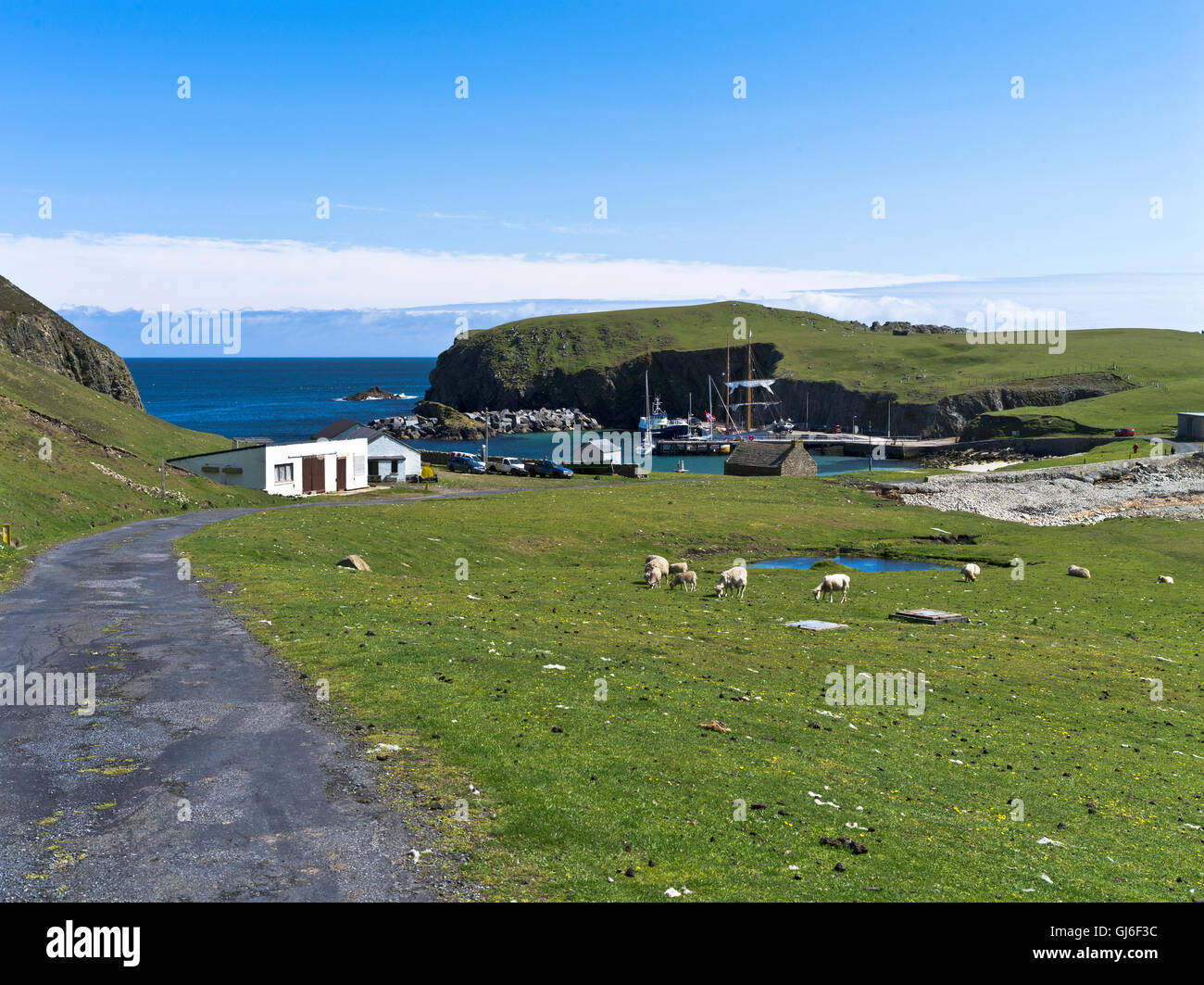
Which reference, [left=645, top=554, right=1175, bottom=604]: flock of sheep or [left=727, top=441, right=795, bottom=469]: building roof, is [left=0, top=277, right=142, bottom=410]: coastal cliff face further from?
[left=645, top=554, right=1175, bottom=604]: flock of sheep

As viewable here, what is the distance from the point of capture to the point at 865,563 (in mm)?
66875

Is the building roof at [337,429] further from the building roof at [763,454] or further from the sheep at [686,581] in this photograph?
the sheep at [686,581]

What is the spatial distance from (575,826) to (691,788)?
310 cm

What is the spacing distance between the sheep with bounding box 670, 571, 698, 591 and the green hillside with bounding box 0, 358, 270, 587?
3166 centimetres

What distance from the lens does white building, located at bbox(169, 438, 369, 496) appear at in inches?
3396

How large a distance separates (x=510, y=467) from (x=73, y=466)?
6328 centimetres

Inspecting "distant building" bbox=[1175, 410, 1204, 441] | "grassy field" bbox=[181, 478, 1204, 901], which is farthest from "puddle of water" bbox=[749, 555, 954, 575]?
"distant building" bbox=[1175, 410, 1204, 441]

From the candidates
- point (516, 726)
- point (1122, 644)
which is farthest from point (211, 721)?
point (1122, 644)

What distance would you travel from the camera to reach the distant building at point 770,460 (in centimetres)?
12825

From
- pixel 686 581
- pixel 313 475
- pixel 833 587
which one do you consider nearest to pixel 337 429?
pixel 313 475

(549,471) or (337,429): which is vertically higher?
(337,429)

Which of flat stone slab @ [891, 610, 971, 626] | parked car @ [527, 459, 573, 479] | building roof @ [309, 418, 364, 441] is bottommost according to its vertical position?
flat stone slab @ [891, 610, 971, 626]

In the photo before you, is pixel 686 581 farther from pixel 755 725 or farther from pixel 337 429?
pixel 337 429

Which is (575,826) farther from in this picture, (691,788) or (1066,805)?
(1066,805)
